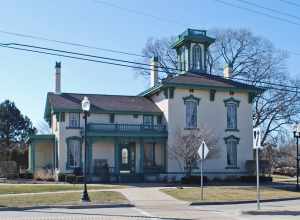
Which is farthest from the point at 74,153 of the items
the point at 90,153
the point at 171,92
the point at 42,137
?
the point at 171,92

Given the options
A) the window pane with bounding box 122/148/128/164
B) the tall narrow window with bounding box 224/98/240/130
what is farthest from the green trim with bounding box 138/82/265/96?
the window pane with bounding box 122/148/128/164

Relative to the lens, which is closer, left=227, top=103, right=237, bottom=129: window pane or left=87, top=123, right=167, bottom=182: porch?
left=87, top=123, right=167, bottom=182: porch

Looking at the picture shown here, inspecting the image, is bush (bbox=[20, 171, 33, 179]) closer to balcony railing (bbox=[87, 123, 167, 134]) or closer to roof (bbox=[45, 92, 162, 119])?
roof (bbox=[45, 92, 162, 119])

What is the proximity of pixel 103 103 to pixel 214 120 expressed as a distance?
9495mm

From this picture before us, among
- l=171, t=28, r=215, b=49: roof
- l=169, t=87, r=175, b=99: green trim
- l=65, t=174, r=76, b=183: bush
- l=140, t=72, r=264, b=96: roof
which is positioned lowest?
l=65, t=174, r=76, b=183: bush

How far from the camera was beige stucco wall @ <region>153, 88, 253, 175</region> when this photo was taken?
45531mm

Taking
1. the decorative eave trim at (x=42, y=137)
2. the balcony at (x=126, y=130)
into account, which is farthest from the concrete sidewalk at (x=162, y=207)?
the decorative eave trim at (x=42, y=137)

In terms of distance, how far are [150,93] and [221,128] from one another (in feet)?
23.2

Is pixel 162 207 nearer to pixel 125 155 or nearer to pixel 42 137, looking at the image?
Answer: pixel 125 155

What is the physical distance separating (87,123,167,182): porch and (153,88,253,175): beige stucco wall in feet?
3.60

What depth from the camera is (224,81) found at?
159 feet

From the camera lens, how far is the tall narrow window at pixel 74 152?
43.8 metres

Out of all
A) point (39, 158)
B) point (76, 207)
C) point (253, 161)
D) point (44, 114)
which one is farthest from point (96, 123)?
point (76, 207)

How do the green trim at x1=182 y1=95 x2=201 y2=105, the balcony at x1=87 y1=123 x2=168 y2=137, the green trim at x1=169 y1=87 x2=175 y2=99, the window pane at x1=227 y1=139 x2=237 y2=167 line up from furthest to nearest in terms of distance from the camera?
the window pane at x1=227 y1=139 x2=237 y2=167 → the green trim at x1=182 y1=95 x2=201 y2=105 → the green trim at x1=169 y1=87 x2=175 y2=99 → the balcony at x1=87 y1=123 x2=168 y2=137
